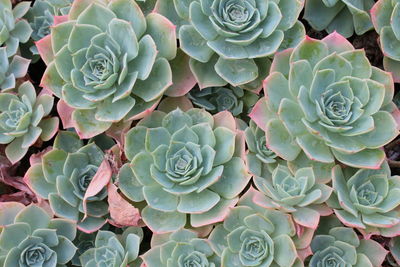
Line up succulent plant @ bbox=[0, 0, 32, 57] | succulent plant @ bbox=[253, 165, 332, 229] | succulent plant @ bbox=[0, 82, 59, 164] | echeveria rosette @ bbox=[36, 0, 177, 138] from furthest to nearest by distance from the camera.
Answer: succulent plant @ bbox=[0, 0, 32, 57] < succulent plant @ bbox=[0, 82, 59, 164] < echeveria rosette @ bbox=[36, 0, 177, 138] < succulent plant @ bbox=[253, 165, 332, 229]

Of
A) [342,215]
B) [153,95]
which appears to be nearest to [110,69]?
[153,95]

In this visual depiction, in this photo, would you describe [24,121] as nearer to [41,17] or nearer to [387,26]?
[41,17]

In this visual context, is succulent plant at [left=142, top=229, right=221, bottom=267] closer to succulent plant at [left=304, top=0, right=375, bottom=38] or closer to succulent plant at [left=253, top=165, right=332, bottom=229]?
succulent plant at [left=253, top=165, right=332, bottom=229]

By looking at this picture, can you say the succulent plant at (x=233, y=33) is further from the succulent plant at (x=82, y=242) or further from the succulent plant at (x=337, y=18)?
the succulent plant at (x=82, y=242)

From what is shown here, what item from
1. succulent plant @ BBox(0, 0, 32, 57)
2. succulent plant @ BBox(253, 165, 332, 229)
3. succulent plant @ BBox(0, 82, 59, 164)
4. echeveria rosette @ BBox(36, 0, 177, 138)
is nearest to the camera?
succulent plant @ BBox(253, 165, 332, 229)

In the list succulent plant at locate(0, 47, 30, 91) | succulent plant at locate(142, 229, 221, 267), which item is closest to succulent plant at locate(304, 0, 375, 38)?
succulent plant at locate(142, 229, 221, 267)
